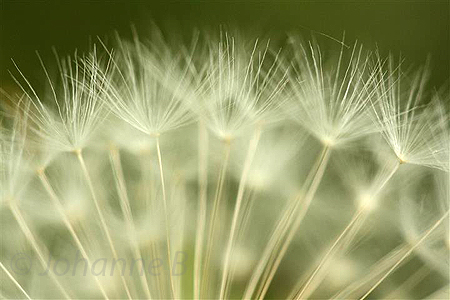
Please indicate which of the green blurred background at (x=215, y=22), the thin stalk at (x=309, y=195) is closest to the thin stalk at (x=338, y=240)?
the thin stalk at (x=309, y=195)

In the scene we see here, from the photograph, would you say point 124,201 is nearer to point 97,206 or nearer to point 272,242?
point 97,206

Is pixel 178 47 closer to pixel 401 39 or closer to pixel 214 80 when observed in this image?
pixel 214 80

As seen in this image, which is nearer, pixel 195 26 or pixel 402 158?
pixel 402 158

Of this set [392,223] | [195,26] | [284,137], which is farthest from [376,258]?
[195,26]

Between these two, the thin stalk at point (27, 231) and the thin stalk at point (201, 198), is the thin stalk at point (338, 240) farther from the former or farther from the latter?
the thin stalk at point (27, 231)

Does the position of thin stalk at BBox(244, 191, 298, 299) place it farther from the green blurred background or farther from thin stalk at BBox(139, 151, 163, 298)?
the green blurred background

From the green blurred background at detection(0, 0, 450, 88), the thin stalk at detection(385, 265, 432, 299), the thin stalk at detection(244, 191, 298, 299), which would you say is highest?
the green blurred background at detection(0, 0, 450, 88)

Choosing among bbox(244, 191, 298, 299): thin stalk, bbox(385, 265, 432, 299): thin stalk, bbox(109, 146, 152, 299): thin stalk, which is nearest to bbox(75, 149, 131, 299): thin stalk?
bbox(109, 146, 152, 299): thin stalk
